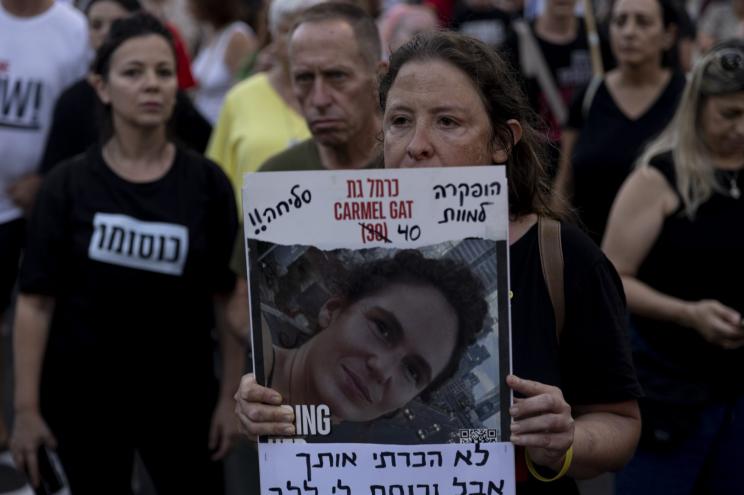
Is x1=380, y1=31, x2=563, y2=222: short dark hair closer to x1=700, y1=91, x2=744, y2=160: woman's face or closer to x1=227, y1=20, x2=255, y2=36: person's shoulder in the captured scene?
x1=700, y1=91, x2=744, y2=160: woman's face

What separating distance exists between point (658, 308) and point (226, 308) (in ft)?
5.10

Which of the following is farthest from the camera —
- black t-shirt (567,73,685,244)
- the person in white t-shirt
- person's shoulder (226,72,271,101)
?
black t-shirt (567,73,685,244)

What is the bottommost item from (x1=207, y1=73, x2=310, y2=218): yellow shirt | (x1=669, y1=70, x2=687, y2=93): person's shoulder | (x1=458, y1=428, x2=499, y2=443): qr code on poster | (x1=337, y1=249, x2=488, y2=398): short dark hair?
(x1=458, y1=428, x2=499, y2=443): qr code on poster

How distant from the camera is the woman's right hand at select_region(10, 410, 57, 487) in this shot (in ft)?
14.2

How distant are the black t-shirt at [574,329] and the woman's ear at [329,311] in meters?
0.40

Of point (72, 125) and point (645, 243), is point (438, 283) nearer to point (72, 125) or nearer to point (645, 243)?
point (645, 243)

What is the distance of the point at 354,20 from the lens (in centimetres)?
421

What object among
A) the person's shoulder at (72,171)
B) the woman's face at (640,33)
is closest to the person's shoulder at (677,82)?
the woman's face at (640,33)

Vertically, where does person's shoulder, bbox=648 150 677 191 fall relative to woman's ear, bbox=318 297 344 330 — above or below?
above

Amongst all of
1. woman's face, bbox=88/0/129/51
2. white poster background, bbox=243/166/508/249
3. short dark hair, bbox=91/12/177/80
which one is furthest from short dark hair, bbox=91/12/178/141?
white poster background, bbox=243/166/508/249

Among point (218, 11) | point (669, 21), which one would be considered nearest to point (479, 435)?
point (669, 21)

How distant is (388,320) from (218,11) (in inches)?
234

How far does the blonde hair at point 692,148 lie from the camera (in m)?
3.93

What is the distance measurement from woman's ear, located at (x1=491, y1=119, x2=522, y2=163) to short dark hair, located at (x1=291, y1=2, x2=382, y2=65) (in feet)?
5.05
